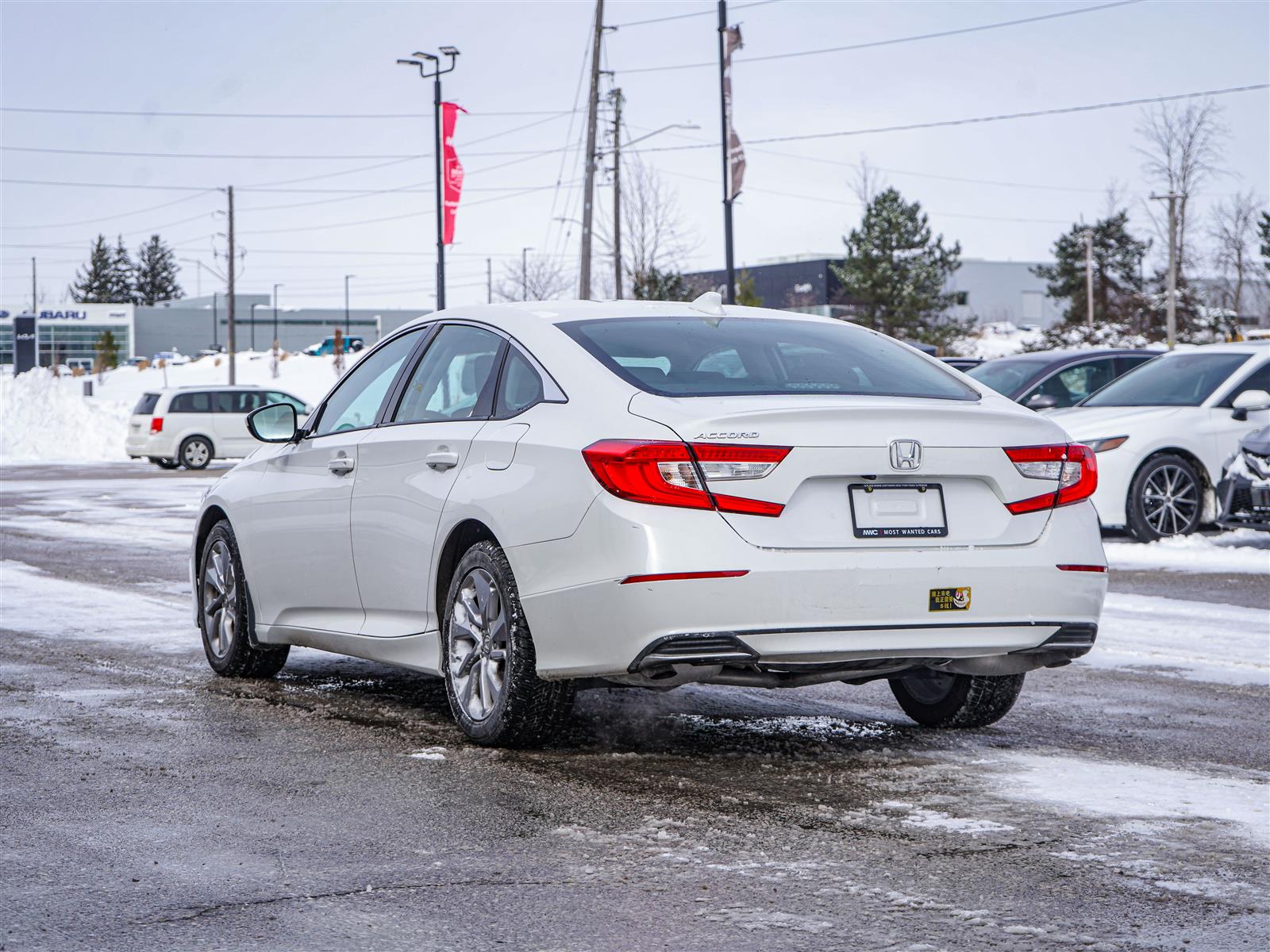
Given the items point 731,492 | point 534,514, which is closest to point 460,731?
point 534,514

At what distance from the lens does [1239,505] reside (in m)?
13.2

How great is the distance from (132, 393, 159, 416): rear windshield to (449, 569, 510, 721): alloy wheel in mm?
30586

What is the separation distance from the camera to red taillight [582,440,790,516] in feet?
16.8

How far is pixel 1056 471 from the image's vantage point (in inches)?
220

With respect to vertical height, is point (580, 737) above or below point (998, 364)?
below

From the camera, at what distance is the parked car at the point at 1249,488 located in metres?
13.1

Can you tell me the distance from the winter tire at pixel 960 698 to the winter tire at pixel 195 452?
2969 cm

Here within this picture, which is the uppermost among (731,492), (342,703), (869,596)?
(731,492)

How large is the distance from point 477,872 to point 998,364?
50.3 feet

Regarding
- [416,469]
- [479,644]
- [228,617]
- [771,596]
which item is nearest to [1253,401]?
[228,617]

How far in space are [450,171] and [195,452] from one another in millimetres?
8441

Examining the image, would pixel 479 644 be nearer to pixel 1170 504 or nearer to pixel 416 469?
pixel 416 469

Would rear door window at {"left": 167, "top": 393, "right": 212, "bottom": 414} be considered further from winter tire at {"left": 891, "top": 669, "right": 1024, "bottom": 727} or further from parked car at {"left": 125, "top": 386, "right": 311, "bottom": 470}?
winter tire at {"left": 891, "top": 669, "right": 1024, "bottom": 727}

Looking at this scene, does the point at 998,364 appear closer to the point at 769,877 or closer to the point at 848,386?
A: the point at 848,386
